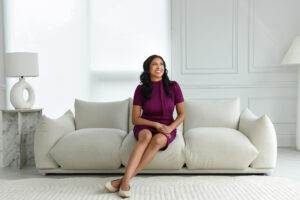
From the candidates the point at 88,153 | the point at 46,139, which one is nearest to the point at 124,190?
the point at 88,153

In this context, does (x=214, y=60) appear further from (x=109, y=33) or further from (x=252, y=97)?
(x=109, y=33)

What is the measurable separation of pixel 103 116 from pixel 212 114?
1171 millimetres

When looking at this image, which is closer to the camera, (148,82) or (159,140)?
Result: (159,140)

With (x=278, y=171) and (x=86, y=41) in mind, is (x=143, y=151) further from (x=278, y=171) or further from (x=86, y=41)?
(x=86, y=41)

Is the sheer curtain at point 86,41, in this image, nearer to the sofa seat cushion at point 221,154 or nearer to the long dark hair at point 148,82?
the long dark hair at point 148,82

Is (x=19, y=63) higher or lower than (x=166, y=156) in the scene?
higher

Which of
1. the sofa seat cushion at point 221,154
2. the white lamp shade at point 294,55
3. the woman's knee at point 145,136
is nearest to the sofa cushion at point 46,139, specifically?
the woman's knee at point 145,136

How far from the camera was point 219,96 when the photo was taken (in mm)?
4527

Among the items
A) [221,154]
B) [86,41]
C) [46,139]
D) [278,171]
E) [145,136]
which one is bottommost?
[278,171]

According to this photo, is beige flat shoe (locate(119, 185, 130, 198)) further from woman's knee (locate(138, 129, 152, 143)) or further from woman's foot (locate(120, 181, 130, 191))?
woman's knee (locate(138, 129, 152, 143))

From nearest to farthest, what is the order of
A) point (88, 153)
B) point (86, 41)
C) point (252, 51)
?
point (88, 153) → point (252, 51) → point (86, 41)

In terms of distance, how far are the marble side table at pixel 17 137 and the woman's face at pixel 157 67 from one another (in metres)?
1.51

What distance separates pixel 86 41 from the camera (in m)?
4.66

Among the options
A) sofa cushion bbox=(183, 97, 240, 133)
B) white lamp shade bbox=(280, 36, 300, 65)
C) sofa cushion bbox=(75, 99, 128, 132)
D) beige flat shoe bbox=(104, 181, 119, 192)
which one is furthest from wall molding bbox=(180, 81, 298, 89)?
beige flat shoe bbox=(104, 181, 119, 192)
